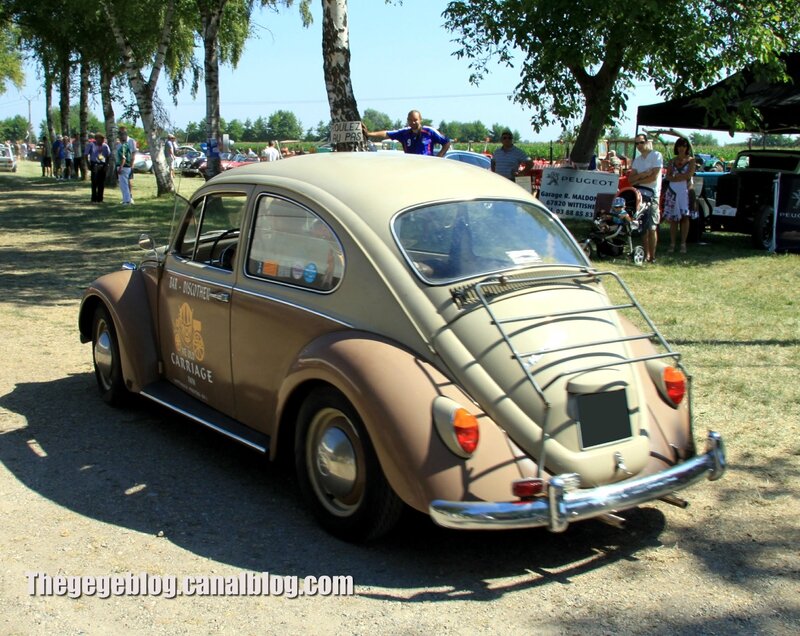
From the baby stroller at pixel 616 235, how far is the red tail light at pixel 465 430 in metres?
9.22

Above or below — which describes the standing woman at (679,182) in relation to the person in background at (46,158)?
below

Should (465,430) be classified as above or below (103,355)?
above

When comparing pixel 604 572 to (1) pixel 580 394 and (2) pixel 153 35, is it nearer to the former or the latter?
(1) pixel 580 394

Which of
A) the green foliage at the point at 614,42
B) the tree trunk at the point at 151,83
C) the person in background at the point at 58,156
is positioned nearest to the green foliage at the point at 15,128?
the person in background at the point at 58,156

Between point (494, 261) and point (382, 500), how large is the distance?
4.57 ft

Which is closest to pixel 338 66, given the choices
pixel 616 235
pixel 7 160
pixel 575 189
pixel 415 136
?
pixel 415 136

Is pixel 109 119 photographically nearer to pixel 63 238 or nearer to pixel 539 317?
pixel 63 238

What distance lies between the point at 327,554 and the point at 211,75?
2085 cm

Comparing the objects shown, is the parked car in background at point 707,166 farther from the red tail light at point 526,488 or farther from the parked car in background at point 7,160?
the parked car in background at point 7,160

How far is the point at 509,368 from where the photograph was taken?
415 centimetres

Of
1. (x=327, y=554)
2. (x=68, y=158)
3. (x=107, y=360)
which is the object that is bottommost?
(x=327, y=554)

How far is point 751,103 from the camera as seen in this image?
1515 cm

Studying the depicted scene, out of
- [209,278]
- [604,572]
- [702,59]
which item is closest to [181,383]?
[209,278]

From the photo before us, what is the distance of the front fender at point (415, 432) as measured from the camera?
3.85 meters
